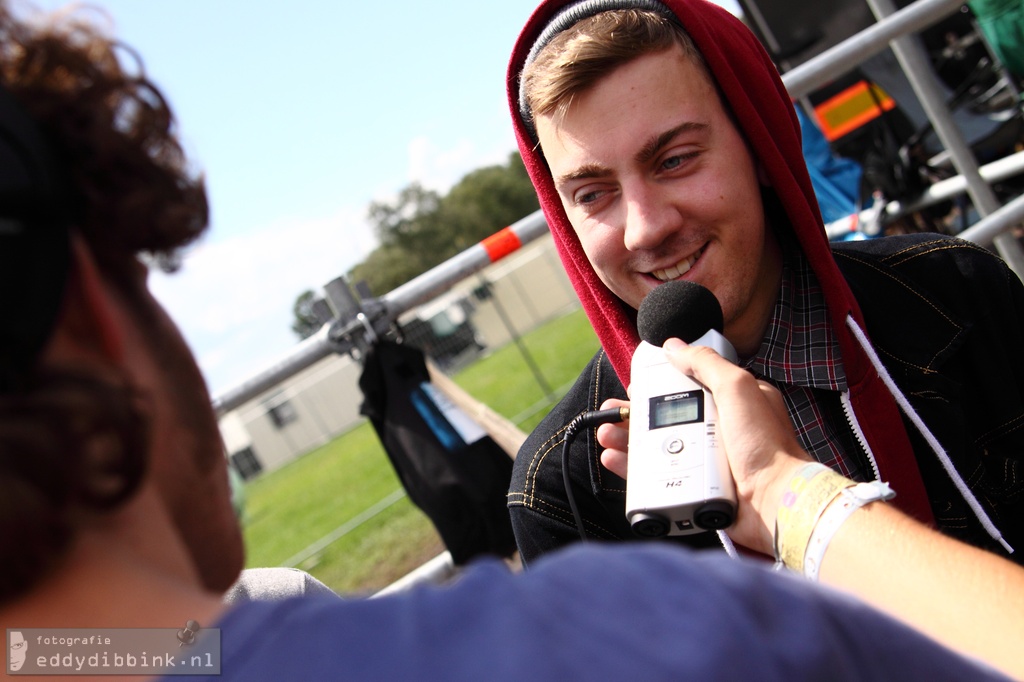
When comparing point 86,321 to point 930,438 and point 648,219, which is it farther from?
point 930,438

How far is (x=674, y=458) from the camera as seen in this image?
140 centimetres

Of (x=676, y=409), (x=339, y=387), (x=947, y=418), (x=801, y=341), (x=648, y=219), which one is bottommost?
(x=339, y=387)

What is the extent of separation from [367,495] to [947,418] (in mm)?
11388

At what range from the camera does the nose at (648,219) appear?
1.98 metres

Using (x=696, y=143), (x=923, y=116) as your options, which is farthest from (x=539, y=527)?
(x=923, y=116)

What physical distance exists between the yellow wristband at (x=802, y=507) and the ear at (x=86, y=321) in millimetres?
955

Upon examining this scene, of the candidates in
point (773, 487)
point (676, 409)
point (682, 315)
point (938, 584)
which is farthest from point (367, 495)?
point (938, 584)

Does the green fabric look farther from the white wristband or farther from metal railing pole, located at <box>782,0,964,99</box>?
the white wristband

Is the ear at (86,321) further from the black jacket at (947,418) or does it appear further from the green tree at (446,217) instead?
the green tree at (446,217)

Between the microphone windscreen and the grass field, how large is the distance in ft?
14.2

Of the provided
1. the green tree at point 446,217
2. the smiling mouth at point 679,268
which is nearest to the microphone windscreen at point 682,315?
the smiling mouth at point 679,268

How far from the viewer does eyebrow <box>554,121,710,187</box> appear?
1966 mm

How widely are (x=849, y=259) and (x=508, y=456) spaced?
5.05 feet

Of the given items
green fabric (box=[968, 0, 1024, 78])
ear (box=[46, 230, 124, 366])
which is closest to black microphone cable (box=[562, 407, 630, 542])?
ear (box=[46, 230, 124, 366])
